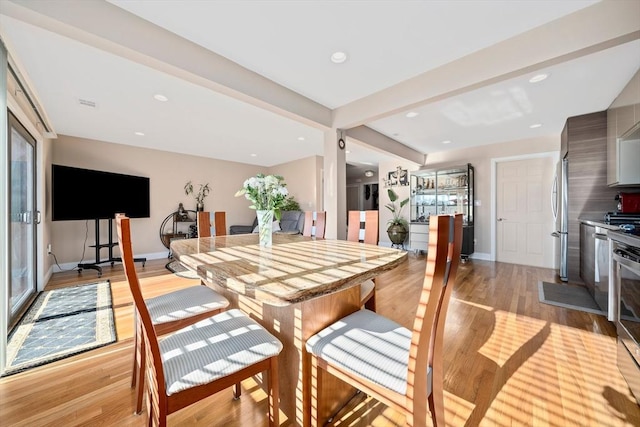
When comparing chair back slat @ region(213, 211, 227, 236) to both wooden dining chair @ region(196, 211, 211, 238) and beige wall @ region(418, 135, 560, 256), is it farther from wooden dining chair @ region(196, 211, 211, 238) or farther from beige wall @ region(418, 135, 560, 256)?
beige wall @ region(418, 135, 560, 256)

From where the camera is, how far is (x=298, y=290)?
0.77 meters

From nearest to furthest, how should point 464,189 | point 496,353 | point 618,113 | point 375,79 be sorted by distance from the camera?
point 496,353 < point 375,79 < point 618,113 < point 464,189

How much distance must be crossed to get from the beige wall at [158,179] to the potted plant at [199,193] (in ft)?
0.33

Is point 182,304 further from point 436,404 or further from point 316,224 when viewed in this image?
point 316,224

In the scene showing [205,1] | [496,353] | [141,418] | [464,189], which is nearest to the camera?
[141,418]

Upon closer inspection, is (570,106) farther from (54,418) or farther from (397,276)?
(54,418)

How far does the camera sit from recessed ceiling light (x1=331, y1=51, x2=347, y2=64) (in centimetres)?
217

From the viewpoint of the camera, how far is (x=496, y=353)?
1.80 m

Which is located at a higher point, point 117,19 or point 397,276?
point 117,19

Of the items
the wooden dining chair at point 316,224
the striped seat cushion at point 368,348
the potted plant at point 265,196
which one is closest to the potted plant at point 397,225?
the wooden dining chair at point 316,224

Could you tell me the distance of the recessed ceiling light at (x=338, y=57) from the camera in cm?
217

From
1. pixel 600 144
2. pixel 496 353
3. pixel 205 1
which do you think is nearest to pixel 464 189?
pixel 600 144

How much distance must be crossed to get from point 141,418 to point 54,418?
0.47 metres

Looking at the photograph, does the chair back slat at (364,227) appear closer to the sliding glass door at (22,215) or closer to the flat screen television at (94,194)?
the sliding glass door at (22,215)
